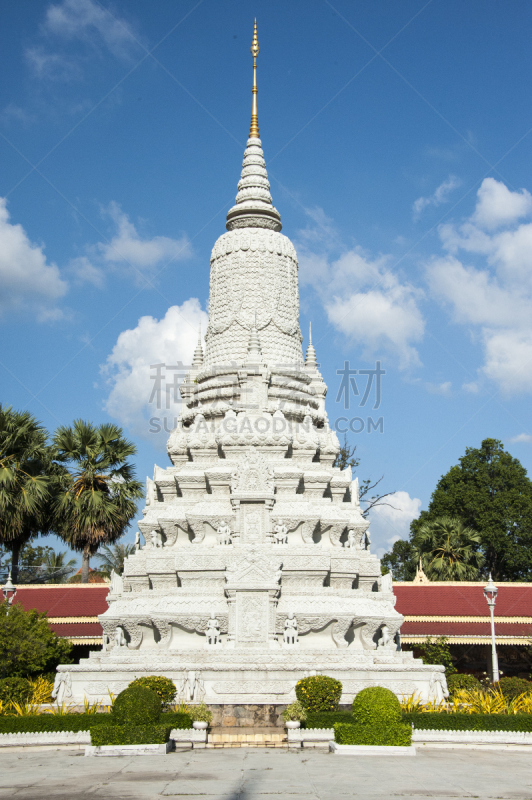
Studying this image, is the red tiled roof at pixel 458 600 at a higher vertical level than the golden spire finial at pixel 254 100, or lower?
lower

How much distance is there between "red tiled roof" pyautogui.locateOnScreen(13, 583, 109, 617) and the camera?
95.7 feet

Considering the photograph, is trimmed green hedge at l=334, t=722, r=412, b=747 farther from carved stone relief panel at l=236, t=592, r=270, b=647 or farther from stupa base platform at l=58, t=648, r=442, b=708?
carved stone relief panel at l=236, t=592, r=270, b=647

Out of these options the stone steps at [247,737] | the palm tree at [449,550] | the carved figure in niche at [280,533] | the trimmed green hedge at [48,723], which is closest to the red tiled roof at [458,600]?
the carved figure in niche at [280,533]

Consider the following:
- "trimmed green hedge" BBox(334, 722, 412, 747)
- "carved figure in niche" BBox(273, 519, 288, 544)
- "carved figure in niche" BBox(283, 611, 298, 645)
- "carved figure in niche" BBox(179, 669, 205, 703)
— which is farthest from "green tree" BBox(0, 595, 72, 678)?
"trimmed green hedge" BBox(334, 722, 412, 747)

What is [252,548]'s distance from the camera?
21.8 meters

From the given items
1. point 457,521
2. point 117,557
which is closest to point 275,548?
point 457,521

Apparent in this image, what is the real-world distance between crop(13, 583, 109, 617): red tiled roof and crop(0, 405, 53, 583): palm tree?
132cm

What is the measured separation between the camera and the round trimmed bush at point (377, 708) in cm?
1562

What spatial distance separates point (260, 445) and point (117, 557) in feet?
121

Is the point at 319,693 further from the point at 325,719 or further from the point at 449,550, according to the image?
the point at 449,550

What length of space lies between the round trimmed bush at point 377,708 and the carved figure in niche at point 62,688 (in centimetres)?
819

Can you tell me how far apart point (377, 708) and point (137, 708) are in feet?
16.4

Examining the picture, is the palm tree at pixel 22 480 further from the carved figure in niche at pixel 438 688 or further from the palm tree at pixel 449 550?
the palm tree at pixel 449 550

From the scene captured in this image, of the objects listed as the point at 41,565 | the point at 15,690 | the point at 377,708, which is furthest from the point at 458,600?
the point at 41,565
